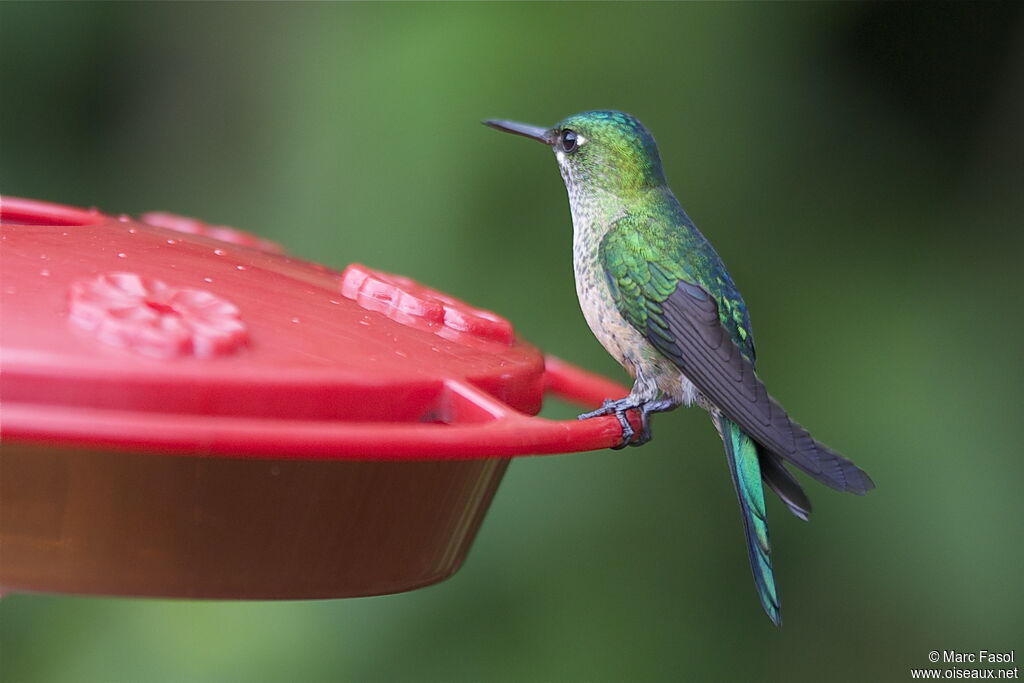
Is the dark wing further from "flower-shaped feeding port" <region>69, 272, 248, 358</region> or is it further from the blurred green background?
"flower-shaped feeding port" <region>69, 272, 248, 358</region>

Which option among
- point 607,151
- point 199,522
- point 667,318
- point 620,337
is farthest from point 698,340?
point 199,522

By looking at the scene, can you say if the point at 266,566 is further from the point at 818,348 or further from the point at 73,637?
the point at 818,348

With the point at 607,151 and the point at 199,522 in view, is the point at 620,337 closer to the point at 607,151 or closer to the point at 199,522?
the point at 607,151

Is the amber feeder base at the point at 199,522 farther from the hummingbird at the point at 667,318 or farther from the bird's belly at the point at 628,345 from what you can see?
the bird's belly at the point at 628,345

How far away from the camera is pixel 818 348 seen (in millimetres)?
3449

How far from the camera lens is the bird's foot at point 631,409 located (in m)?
1.81

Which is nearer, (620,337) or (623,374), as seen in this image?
(620,337)

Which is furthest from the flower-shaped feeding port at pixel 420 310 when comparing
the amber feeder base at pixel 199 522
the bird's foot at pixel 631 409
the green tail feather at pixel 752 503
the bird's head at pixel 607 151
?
the bird's head at pixel 607 151

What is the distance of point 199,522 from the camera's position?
1.44m

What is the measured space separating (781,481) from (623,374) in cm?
121

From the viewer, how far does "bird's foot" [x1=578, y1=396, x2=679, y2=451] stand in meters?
1.81

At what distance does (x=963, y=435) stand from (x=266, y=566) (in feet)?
7.72

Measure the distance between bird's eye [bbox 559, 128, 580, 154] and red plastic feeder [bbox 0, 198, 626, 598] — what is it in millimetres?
1077

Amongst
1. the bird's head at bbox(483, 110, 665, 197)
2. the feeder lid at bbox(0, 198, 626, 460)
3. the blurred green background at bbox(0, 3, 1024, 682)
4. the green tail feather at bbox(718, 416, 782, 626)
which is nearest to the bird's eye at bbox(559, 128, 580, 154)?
the bird's head at bbox(483, 110, 665, 197)
